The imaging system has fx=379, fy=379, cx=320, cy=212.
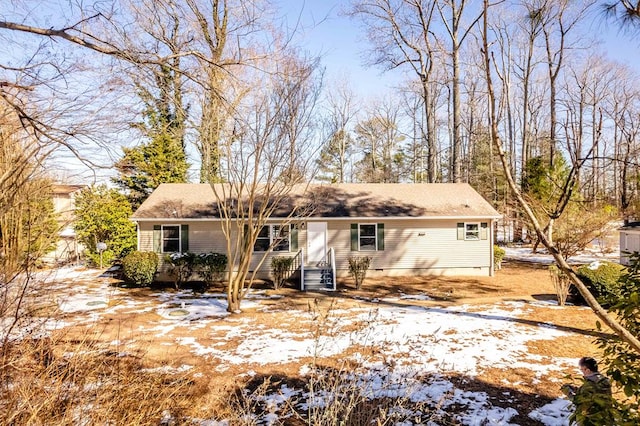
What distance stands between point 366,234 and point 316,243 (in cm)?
202

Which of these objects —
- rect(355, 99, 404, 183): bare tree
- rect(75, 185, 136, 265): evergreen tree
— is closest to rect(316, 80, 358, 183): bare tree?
rect(355, 99, 404, 183): bare tree

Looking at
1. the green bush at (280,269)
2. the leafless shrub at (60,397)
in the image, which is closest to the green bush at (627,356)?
the leafless shrub at (60,397)

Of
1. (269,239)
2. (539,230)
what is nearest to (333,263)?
(269,239)

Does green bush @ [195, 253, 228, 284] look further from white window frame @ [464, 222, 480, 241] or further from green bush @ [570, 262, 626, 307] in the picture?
green bush @ [570, 262, 626, 307]

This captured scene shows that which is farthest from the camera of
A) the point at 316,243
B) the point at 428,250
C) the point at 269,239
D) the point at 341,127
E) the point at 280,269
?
the point at 341,127

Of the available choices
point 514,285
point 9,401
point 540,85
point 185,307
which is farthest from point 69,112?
point 540,85

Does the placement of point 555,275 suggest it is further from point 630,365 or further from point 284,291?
point 630,365

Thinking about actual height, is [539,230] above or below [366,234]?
above

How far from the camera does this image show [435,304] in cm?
1058

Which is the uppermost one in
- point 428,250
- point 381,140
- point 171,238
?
point 381,140

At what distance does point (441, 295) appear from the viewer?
11.8 meters

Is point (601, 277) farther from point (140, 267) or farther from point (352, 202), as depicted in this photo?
point (140, 267)

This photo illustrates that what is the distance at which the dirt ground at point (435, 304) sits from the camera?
5504 millimetres

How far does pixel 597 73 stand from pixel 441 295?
23.0m
